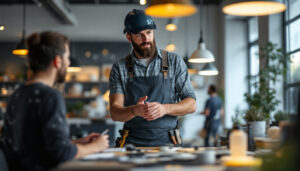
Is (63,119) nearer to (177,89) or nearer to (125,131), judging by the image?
(125,131)

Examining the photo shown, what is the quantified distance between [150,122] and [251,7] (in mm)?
1081

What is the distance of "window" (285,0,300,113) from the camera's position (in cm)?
741

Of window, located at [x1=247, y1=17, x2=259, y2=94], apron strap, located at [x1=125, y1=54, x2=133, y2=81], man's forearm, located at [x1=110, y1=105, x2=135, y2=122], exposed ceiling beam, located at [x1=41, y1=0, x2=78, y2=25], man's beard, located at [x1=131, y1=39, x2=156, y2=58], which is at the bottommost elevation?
man's forearm, located at [x1=110, y1=105, x2=135, y2=122]

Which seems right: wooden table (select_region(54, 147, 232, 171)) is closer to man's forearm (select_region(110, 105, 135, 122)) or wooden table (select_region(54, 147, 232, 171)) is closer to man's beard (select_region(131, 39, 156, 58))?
man's forearm (select_region(110, 105, 135, 122))

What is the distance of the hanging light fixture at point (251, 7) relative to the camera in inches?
93.5

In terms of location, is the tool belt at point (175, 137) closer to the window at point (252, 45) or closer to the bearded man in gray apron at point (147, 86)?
the bearded man in gray apron at point (147, 86)

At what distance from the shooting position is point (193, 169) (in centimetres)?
167

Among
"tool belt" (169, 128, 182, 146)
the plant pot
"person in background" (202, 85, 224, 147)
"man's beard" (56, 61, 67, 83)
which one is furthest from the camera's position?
"person in background" (202, 85, 224, 147)

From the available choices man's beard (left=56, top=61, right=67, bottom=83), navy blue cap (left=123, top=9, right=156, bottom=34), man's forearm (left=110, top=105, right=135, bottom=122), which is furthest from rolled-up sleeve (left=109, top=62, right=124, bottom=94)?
man's beard (left=56, top=61, right=67, bottom=83)

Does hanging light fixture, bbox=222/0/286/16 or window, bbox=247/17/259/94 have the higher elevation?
window, bbox=247/17/259/94

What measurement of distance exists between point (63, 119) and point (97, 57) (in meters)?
10.1

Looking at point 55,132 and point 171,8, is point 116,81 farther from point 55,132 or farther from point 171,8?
point 55,132

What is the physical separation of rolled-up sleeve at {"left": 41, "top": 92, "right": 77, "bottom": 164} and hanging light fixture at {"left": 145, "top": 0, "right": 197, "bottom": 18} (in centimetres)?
96

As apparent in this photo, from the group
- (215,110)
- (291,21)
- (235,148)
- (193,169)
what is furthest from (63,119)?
(215,110)
